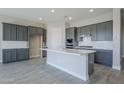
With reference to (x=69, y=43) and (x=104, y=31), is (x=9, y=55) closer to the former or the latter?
(x=69, y=43)

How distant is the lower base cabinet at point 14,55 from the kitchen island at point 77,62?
274cm

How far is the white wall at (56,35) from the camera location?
6625mm

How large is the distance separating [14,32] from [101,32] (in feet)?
17.1

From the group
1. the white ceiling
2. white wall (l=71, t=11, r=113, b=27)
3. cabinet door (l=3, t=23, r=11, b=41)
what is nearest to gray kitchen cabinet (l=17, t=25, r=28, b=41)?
cabinet door (l=3, t=23, r=11, b=41)

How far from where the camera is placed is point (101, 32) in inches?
211

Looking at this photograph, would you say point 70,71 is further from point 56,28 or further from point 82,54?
point 56,28

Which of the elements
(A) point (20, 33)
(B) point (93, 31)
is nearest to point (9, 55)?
(A) point (20, 33)

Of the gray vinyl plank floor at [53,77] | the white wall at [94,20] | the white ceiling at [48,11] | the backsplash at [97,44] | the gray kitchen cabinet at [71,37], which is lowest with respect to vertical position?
the gray vinyl plank floor at [53,77]

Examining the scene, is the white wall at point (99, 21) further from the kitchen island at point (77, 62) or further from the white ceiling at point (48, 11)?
the kitchen island at point (77, 62)

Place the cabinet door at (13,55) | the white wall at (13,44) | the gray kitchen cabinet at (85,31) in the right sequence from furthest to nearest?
the gray kitchen cabinet at (85,31) < the cabinet door at (13,55) < the white wall at (13,44)

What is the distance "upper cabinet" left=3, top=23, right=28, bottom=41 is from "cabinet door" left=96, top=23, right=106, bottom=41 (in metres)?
4.70

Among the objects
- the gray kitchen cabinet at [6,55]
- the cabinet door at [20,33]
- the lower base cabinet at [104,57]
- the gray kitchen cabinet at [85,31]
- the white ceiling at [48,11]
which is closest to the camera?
the white ceiling at [48,11]

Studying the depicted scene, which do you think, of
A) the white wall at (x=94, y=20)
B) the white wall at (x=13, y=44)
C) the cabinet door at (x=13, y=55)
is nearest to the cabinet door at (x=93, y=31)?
the white wall at (x=94, y=20)
